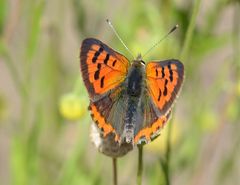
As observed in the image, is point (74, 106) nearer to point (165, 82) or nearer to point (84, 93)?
point (84, 93)

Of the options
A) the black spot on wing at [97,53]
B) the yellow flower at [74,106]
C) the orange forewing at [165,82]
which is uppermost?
the black spot on wing at [97,53]

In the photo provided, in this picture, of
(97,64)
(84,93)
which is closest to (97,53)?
(97,64)

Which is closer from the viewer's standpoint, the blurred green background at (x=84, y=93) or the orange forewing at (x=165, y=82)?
the orange forewing at (x=165, y=82)

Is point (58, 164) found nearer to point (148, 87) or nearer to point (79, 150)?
point (79, 150)

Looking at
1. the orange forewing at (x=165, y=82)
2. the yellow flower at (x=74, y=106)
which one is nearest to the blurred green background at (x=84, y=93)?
Result: the yellow flower at (x=74, y=106)

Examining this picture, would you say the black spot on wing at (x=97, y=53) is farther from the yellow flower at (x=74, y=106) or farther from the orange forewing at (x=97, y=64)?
the yellow flower at (x=74, y=106)

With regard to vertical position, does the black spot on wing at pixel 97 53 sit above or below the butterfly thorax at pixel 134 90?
above
